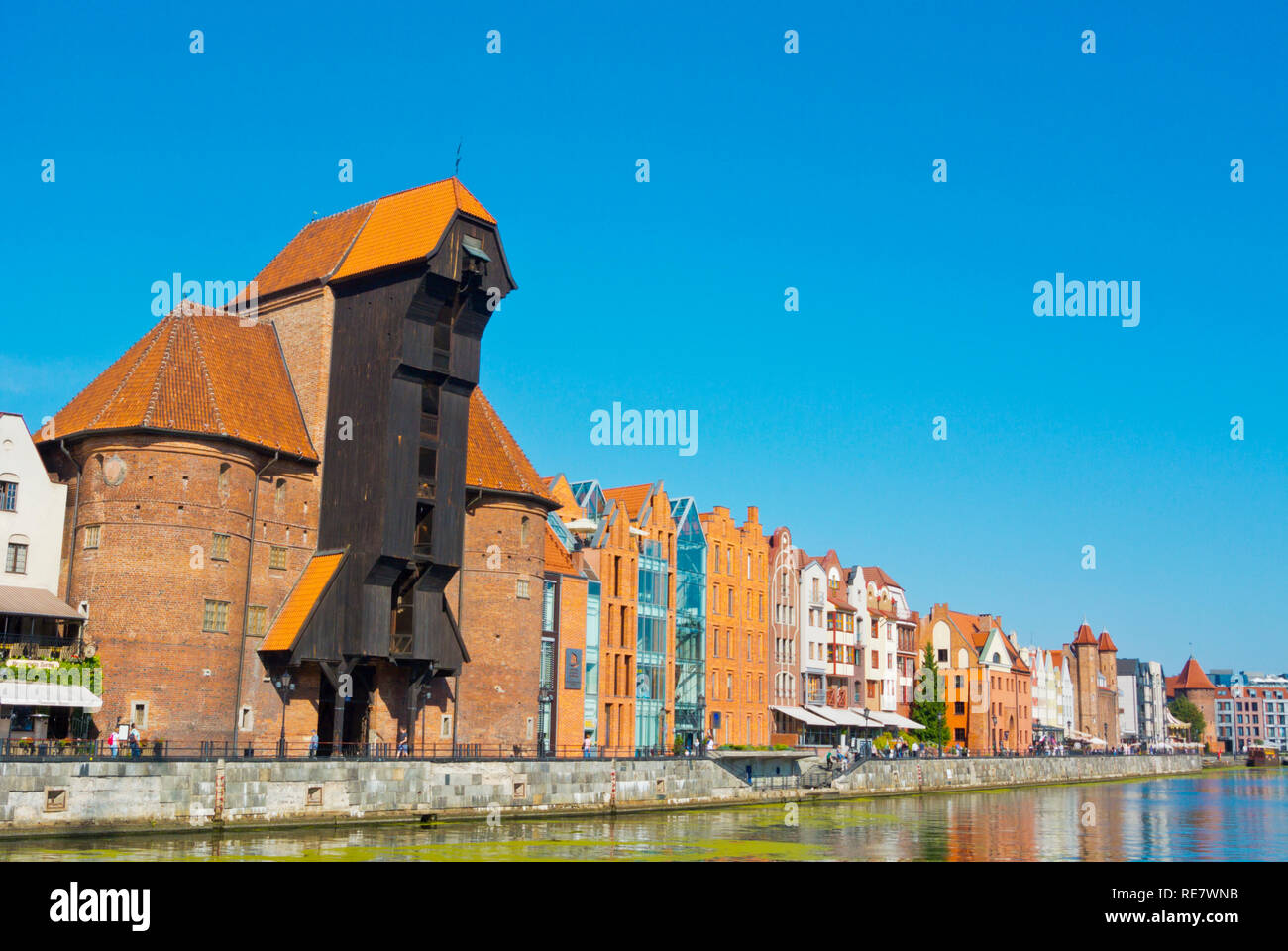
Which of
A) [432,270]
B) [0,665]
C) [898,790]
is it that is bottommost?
[898,790]

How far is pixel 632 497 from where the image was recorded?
81375 mm

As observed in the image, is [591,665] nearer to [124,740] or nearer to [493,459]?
[493,459]

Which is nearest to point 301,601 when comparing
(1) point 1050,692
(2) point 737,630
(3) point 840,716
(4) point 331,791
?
(4) point 331,791

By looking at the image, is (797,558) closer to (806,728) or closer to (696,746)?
(806,728)

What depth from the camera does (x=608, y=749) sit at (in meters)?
70.1

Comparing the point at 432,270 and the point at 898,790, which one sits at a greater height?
the point at 432,270

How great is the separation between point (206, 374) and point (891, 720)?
68.3 metres

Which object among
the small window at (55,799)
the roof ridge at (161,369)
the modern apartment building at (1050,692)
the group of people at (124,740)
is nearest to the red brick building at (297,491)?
the roof ridge at (161,369)

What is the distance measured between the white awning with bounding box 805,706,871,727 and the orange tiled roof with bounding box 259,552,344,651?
50.8 metres

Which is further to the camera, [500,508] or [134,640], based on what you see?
[500,508]

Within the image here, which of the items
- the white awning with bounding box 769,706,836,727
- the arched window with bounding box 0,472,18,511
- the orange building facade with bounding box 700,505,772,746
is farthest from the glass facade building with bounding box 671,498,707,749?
the arched window with bounding box 0,472,18,511

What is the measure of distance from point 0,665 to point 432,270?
23131 millimetres
